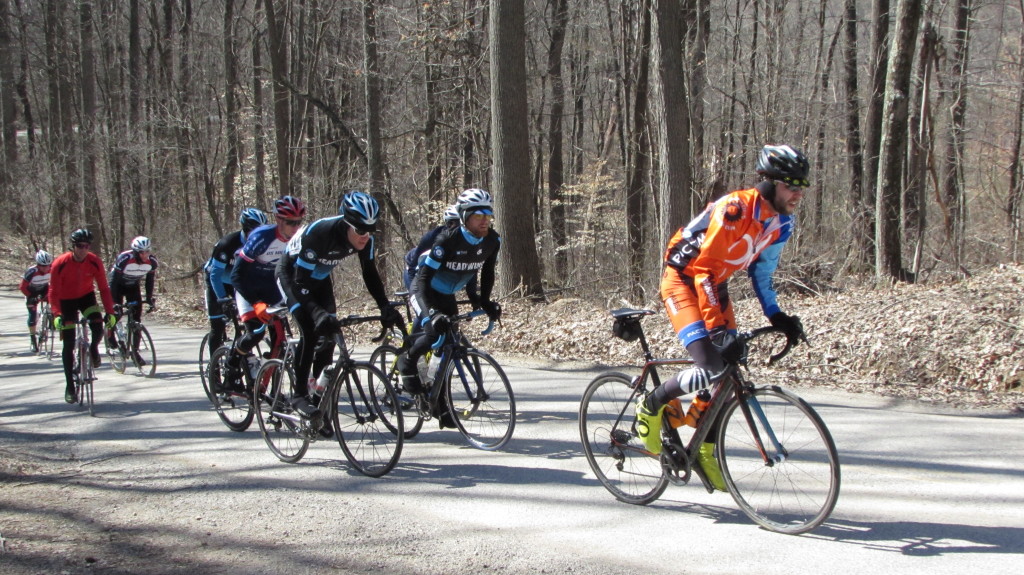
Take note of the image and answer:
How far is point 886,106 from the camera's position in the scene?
12.6 metres

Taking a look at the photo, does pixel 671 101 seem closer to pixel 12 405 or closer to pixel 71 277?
pixel 71 277

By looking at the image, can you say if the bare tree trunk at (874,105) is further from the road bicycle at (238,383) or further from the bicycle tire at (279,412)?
the bicycle tire at (279,412)

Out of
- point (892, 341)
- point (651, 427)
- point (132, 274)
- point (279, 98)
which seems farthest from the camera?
point (279, 98)

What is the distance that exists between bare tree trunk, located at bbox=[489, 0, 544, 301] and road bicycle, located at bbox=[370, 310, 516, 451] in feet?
23.7

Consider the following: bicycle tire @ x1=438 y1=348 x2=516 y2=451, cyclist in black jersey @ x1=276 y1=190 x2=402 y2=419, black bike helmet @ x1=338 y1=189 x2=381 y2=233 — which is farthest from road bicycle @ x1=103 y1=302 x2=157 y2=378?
black bike helmet @ x1=338 y1=189 x2=381 y2=233

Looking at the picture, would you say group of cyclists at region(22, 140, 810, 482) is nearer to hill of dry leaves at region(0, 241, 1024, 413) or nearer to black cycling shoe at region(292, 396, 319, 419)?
black cycling shoe at region(292, 396, 319, 419)

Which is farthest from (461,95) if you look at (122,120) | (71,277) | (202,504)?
(122,120)

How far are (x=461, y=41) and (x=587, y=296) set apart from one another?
8082 millimetres

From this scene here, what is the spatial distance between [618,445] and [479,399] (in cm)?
177

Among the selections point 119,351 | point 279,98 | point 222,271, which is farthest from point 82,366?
point 279,98

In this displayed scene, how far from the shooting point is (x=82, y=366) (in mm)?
9359

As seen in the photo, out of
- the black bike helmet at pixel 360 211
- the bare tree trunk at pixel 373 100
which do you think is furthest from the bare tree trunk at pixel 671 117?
the bare tree trunk at pixel 373 100

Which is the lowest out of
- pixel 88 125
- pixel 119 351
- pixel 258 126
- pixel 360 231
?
pixel 119 351

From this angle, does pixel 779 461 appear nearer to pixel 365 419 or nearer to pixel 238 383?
pixel 365 419
